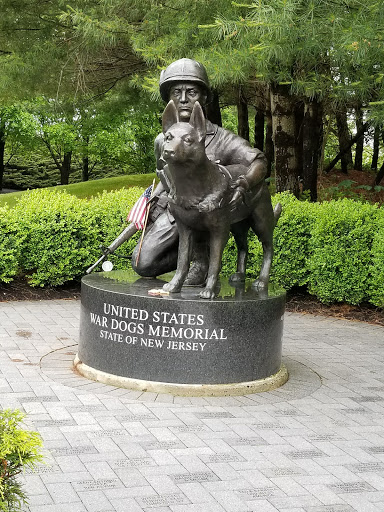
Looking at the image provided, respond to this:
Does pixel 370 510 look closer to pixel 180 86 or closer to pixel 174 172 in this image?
pixel 174 172

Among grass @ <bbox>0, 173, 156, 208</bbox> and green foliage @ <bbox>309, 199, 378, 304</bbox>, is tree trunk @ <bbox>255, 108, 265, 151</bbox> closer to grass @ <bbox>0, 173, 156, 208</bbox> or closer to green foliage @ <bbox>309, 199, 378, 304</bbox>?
grass @ <bbox>0, 173, 156, 208</bbox>

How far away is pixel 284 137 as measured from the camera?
1387cm

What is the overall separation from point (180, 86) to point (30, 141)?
2482cm

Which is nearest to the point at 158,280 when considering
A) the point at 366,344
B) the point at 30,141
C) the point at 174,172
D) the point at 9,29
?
the point at 174,172

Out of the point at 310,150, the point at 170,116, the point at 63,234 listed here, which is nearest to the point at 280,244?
the point at 63,234

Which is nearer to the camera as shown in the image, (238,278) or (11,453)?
(11,453)

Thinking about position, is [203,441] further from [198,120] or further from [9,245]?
[9,245]

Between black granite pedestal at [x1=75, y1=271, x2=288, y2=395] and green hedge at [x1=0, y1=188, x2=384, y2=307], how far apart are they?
4.03 meters

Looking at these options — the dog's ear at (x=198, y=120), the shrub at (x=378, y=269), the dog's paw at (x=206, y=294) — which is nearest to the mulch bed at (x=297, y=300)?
the shrub at (x=378, y=269)

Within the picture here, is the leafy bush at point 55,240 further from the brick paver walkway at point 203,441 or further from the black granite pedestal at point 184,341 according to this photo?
the black granite pedestal at point 184,341

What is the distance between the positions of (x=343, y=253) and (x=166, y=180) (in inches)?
189

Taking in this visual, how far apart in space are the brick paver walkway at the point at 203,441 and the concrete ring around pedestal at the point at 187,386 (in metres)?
0.09

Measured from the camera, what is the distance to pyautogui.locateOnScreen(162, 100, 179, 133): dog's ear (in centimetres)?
557

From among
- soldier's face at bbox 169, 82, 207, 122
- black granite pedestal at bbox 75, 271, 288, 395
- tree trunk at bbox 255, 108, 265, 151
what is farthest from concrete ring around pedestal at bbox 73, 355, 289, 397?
tree trunk at bbox 255, 108, 265, 151
